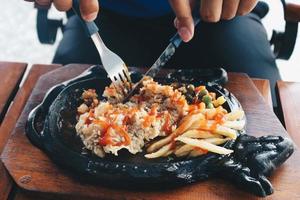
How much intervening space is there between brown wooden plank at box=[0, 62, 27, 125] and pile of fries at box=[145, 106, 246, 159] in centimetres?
61

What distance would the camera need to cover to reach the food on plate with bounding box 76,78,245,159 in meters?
1.26

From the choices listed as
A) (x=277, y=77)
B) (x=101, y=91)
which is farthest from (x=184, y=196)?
(x=277, y=77)

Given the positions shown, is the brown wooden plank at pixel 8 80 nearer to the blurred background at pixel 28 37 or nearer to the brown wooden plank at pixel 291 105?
the brown wooden plank at pixel 291 105

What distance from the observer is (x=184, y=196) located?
1188 millimetres

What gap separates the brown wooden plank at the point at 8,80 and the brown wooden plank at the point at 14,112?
0.02 m

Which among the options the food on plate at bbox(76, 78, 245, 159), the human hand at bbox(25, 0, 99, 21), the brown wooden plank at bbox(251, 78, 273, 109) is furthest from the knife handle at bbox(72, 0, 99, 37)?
the brown wooden plank at bbox(251, 78, 273, 109)

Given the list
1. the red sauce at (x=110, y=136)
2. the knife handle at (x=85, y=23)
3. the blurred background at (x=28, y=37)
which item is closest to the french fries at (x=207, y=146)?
the red sauce at (x=110, y=136)

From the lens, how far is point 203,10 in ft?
4.29

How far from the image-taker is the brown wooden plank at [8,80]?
1583 mm

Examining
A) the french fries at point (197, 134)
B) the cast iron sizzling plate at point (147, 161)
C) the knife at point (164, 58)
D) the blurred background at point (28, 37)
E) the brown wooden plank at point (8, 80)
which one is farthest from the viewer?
the blurred background at point (28, 37)

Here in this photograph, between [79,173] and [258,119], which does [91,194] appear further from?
[258,119]

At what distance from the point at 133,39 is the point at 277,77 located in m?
0.64

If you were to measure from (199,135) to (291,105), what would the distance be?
480mm

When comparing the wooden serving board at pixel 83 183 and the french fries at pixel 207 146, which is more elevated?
the french fries at pixel 207 146
